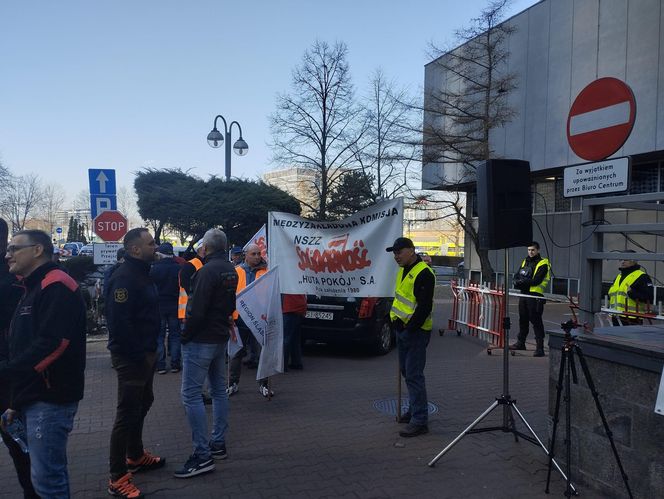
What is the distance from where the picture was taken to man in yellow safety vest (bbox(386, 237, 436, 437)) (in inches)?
209

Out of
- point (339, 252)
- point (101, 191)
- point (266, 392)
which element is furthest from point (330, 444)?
point (101, 191)

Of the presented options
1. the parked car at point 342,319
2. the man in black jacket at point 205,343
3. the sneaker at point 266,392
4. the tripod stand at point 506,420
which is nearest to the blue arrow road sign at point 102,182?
the parked car at point 342,319

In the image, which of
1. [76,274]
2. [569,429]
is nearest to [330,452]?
[569,429]

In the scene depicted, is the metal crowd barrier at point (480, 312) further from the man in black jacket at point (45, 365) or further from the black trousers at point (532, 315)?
the man in black jacket at point (45, 365)

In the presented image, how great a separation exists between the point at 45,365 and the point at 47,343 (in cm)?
13

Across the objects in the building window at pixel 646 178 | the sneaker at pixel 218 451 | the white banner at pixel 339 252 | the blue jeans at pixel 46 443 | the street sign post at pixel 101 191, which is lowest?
the sneaker at pixel 218 451

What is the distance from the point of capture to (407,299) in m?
5.43

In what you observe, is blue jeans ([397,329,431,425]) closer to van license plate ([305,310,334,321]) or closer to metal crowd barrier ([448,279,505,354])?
van license plate ([305,310,334,321])

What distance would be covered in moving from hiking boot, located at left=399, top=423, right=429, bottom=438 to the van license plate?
146 inches

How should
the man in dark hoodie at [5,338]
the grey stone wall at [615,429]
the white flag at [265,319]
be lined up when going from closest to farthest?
the grey stone wall at [615,429]
the man in dark hoodie at [5,338]
the white flag at [265,319]

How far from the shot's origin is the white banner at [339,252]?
21.0ft

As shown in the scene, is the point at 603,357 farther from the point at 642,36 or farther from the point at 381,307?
the point at 642,36

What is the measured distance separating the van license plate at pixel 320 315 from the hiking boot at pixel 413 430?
371 cm

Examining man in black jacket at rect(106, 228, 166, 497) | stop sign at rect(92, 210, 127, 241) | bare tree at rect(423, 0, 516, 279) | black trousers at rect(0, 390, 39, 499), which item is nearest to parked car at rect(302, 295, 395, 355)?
stop sign at rect(92, 210, 127, 241)
